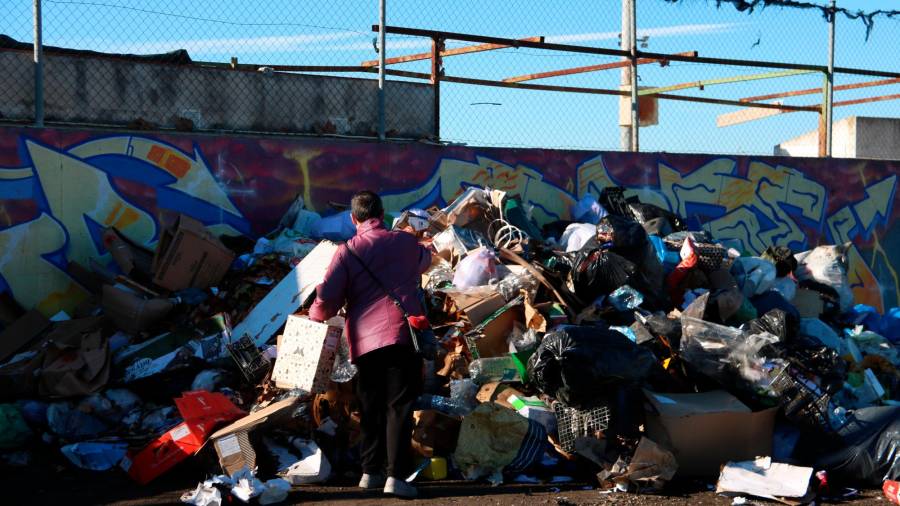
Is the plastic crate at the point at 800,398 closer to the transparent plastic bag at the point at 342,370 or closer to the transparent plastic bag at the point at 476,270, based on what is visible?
the transparent plastic bag at the point at 476,270

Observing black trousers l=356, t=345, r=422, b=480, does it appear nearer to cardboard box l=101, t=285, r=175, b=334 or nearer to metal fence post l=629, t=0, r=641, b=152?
cardboard box l=101, t=285, r=175, b=334

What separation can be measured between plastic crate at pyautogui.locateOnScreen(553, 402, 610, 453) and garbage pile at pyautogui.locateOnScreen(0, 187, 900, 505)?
11 millimetres

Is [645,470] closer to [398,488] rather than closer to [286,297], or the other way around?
[398,488]

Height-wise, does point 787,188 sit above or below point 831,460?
above

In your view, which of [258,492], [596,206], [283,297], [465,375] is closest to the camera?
[258,492]

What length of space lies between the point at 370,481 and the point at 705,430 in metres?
1.98

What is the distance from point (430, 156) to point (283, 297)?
2.51 m

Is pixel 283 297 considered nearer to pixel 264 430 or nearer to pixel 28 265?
pixel 264 430

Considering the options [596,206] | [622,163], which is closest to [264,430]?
[596,206]

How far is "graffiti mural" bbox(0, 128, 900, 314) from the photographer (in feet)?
23.9

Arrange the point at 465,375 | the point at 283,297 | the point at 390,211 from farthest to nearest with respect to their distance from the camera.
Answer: the point at 390,211
the point at 283,297
the point at 465,375

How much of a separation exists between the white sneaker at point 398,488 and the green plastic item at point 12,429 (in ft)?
7.77

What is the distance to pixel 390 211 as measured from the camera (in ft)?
28.7

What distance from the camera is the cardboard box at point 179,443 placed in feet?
18.5
